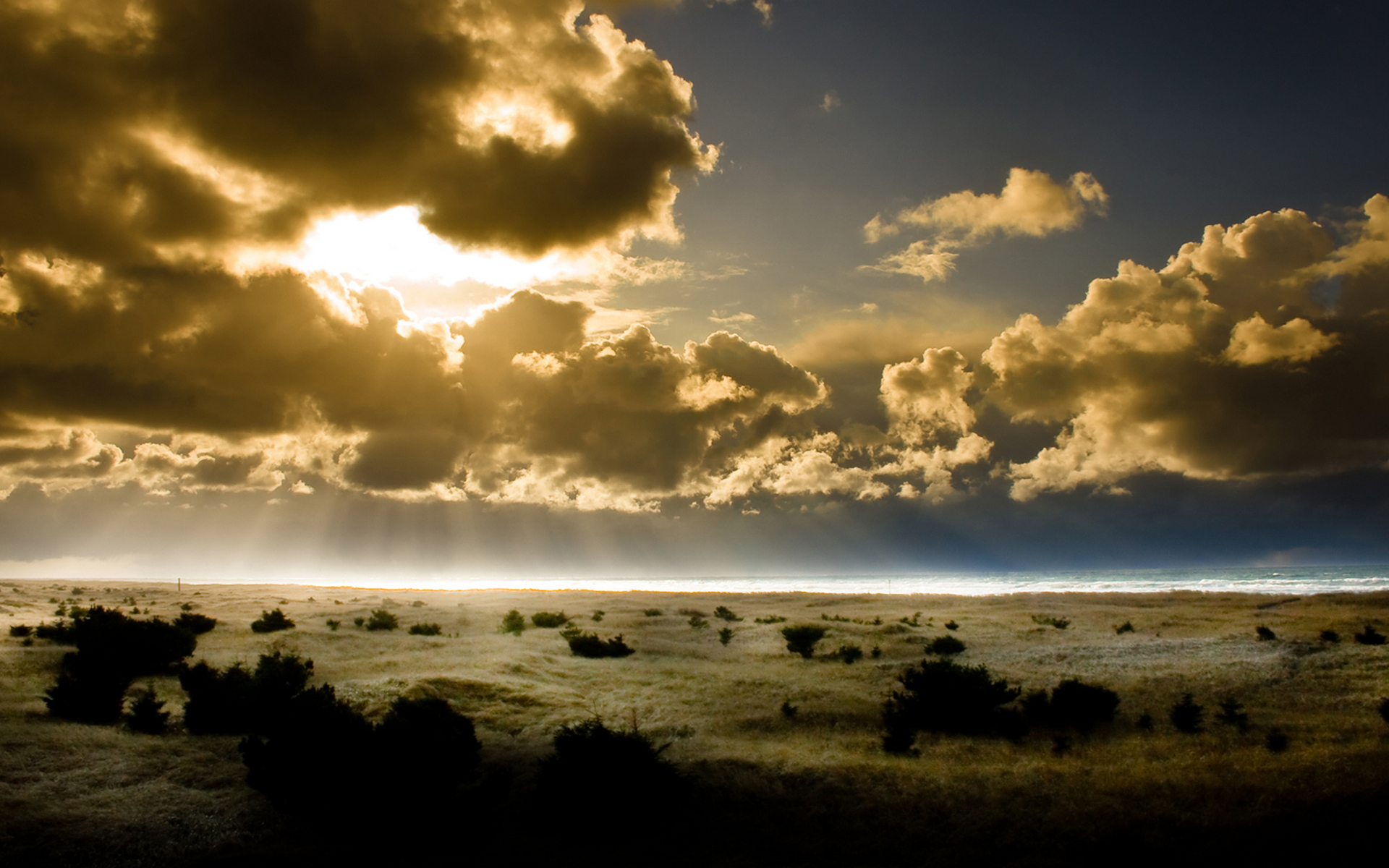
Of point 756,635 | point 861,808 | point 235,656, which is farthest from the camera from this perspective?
point 756,635

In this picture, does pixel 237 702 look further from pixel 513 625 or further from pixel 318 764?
pixel 513 625

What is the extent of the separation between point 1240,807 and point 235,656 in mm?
23087

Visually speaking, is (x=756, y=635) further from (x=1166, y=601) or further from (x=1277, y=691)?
(x=1166, y=601)

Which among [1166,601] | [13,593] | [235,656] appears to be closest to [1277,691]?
[235,656]

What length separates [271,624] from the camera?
25969 millimetres

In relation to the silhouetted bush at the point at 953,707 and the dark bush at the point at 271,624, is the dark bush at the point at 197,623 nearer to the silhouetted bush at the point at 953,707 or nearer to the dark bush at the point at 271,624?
the dark bush at the point at 271,624

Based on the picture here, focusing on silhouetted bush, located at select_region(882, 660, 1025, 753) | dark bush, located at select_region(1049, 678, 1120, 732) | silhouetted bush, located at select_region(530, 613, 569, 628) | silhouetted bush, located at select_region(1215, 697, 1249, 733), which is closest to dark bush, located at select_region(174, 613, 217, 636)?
silhouetted bush, located at select_region(530, 613, 569, 628)

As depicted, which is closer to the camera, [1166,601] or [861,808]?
[861,808]

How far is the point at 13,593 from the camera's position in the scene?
46656 millimetres

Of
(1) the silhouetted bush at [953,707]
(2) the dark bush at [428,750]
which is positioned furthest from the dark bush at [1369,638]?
(2) the dark bush at [428,750]

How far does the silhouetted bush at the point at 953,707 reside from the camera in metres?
12.7

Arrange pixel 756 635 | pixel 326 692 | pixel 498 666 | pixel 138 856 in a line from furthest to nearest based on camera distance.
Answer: pixel 756 635 < pixel 498 666 < pixel 326 692 < pixel 138 856

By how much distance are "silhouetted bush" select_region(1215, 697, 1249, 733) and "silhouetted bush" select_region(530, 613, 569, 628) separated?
25.5m

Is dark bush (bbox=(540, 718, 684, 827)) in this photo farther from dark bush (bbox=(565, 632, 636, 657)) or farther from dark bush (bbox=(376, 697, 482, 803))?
dark bush (bbox=(565, 632, 636, 657))
